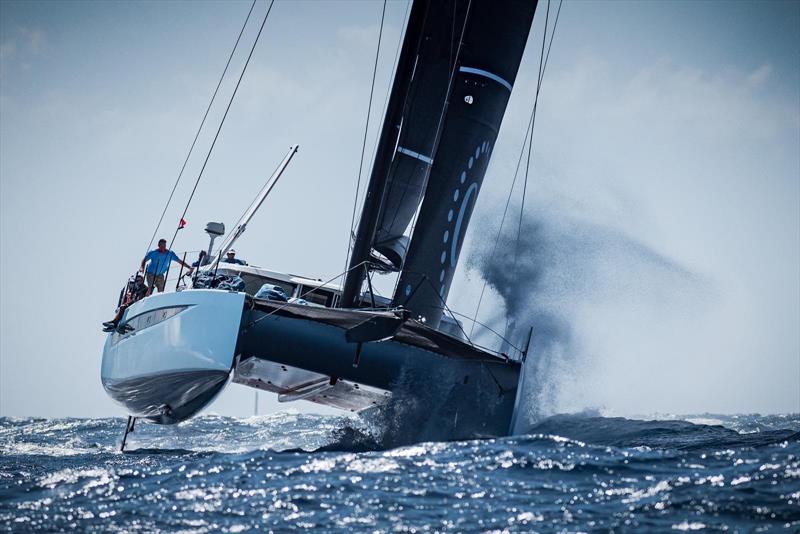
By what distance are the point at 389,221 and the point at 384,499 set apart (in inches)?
176

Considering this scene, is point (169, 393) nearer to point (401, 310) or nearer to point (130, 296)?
point (130, 296)

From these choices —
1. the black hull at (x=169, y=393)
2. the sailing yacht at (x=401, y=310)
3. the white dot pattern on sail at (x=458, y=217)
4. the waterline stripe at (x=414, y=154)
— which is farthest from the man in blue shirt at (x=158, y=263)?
the white dot pattern on sail at (x=458, y=217)

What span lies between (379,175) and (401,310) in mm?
2043

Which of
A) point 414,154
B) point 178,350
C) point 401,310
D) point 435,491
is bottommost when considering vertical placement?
point 435,491

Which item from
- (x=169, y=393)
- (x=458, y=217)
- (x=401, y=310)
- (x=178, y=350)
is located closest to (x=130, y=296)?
(x=169, y=393)

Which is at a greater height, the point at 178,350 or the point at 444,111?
the point at 444,111

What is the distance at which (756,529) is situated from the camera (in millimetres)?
4559

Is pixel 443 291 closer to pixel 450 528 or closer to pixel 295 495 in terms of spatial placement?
pixel 295 495

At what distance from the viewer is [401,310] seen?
24.1 feet

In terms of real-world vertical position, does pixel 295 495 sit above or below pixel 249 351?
below

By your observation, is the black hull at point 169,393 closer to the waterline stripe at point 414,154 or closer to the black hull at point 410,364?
the black hull at point 410,364

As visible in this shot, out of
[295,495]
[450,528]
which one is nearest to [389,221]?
[295,495]

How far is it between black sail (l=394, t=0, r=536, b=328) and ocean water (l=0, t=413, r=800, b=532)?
1.79 metres

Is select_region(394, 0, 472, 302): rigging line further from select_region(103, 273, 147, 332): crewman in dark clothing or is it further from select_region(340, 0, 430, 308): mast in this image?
select_region(103, 273, 147, 332): crewman in dark clothing
